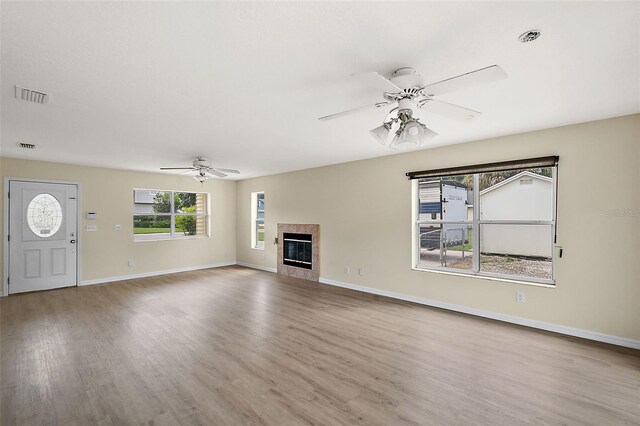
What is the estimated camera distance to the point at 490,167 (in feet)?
13.6

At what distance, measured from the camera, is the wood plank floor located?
86.0 inches

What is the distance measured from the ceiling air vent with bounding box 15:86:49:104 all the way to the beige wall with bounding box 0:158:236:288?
13.3ft

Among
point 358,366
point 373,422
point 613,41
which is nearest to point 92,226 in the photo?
point 358,366

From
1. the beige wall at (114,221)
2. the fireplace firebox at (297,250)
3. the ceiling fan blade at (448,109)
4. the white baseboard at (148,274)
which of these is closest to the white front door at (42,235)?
the beige wall at (114,221)

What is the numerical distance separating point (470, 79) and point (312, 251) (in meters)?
5.16

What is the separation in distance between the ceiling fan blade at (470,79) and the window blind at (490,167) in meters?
2.50

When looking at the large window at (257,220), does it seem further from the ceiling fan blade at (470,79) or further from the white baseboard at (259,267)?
the ceiling fan blade at (470,79)

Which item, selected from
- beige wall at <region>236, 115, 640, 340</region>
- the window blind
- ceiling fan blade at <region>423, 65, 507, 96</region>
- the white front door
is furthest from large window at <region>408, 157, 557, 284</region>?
the white front door

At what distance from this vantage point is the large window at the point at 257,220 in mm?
8305

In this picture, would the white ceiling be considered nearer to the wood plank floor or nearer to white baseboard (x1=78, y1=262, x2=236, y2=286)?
the wood plank floor

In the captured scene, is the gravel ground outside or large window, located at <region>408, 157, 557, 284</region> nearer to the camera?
large window, located at <region>408, 157, 557, 284</region>

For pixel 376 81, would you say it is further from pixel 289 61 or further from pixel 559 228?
pixel 559 228

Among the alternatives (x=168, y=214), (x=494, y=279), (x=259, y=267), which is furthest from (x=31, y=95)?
(x=259, y=267)

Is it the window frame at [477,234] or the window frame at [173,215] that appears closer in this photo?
the window frame at [477,234]
